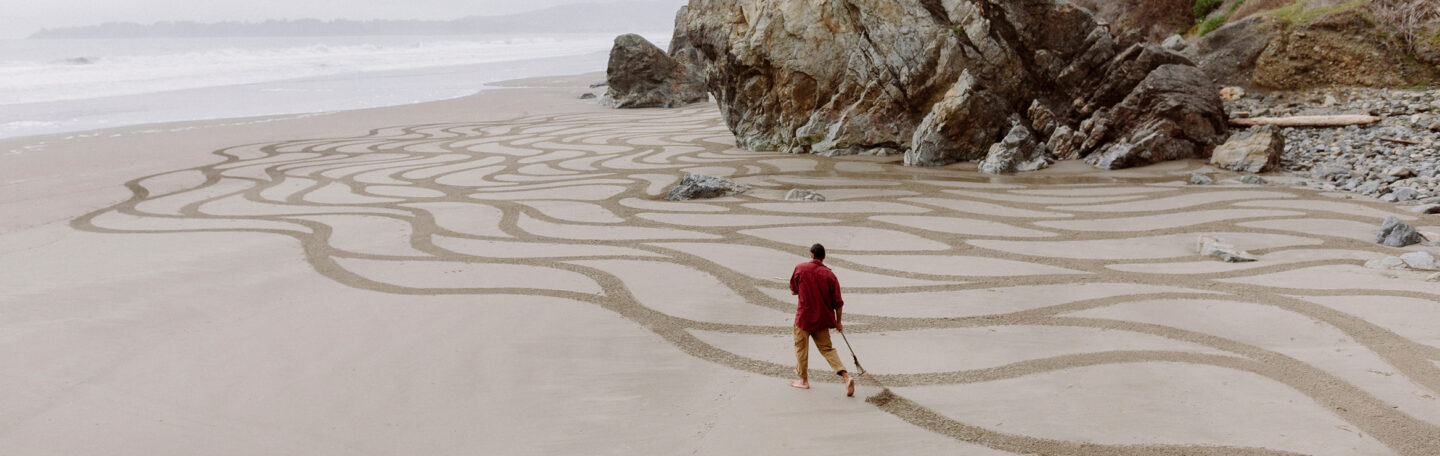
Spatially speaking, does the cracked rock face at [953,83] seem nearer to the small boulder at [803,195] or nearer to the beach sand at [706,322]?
the beach sand at [706,322]

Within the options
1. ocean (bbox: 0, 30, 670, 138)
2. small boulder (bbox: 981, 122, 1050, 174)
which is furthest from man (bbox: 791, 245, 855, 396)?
ocean (bbox: 0, 30, 670, 138)

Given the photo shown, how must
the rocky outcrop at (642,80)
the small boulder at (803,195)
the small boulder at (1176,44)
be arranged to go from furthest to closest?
the rocky outcrop at (642,80), the small boulder at (1176,44), the small boulder at (803,195)

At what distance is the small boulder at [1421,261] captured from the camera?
6.02 m

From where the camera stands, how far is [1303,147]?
10.9 meters

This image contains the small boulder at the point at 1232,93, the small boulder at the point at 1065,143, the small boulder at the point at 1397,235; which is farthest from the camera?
the small boulder at the point at 1232,93

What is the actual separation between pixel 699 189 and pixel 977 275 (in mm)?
4115

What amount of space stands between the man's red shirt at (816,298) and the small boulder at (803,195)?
5.36 metres

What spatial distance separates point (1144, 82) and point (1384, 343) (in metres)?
7.47

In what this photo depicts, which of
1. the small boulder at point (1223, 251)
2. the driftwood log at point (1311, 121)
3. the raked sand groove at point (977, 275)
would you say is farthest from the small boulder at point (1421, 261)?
the driftwood log at point (1311, 121)

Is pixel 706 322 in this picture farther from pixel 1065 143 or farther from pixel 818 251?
pixel 1065 143

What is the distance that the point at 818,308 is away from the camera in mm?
4316

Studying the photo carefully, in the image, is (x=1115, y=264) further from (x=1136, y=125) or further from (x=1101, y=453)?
(x=1136, y=125)

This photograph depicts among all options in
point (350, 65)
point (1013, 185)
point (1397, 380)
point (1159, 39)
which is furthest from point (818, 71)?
point (350, 65)

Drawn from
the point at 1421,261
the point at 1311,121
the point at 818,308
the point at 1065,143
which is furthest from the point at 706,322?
the point at 1311,121
